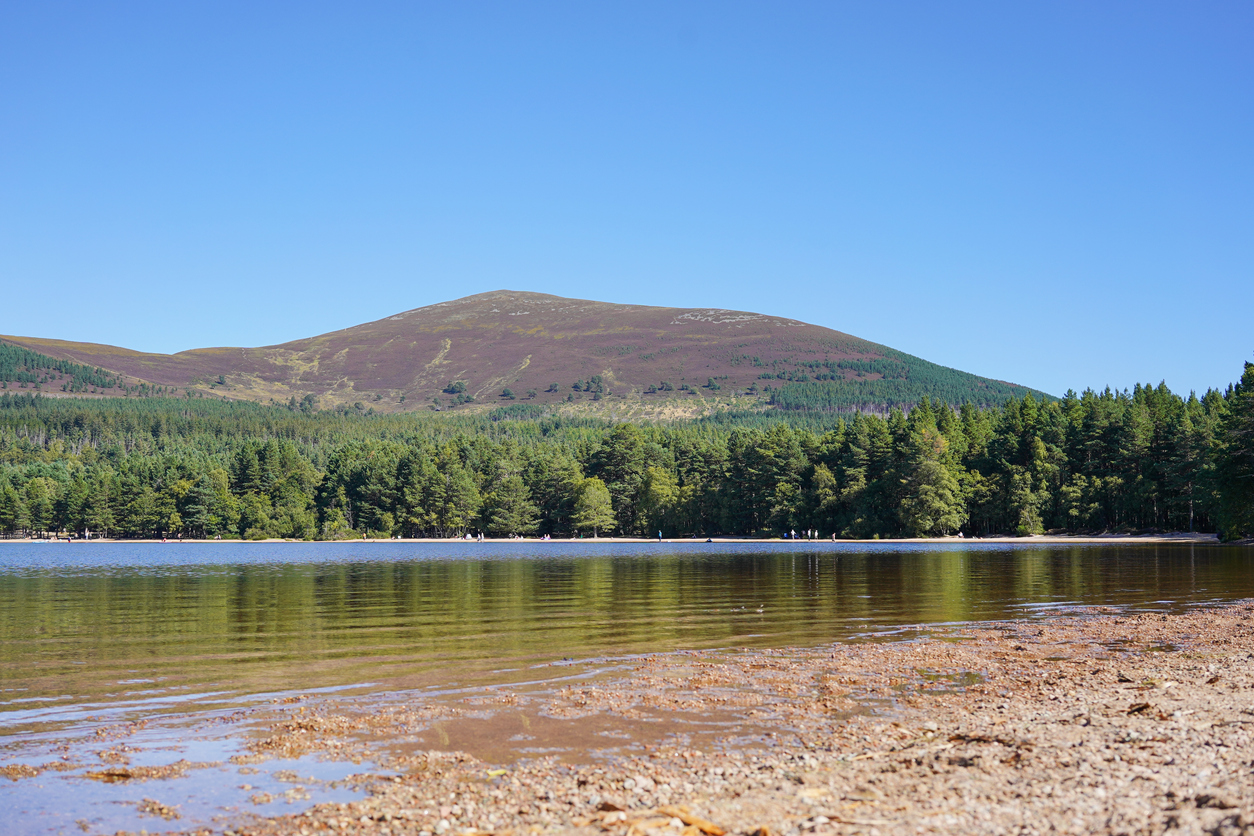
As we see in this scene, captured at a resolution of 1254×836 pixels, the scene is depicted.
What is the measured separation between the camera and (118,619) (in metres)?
38.2

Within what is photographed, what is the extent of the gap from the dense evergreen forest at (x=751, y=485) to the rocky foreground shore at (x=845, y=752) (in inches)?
3436

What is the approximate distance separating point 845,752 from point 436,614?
86.8 feet

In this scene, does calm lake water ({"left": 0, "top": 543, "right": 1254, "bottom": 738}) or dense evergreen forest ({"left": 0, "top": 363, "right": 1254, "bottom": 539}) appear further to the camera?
dense evergreen forest ({"left": 0, "top": 363, "right": 1254, "bottom": 539})

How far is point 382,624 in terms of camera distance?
36250 mm

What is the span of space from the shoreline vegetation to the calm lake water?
12.4 ft

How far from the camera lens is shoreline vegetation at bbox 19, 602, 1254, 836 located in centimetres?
1234

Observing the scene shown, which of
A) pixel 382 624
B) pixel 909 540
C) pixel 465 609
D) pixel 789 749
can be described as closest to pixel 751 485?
pixel 909 540

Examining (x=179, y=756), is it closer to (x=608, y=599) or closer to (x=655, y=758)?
(x=655, y=758)

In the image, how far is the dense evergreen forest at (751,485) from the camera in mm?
131875

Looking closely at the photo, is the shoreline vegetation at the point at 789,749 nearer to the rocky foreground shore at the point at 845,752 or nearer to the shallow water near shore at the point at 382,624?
the rocky foreground shore at the point at 845,752

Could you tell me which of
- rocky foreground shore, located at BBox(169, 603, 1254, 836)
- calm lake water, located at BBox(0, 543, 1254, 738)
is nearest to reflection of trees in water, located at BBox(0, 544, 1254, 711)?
calm lake water, located at BBox(0, 543, 1254, 738)

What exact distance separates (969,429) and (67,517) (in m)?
166

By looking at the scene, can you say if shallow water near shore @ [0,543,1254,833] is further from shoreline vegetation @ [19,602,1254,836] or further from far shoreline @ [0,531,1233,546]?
far shoreline @ [0,531,1233,546]

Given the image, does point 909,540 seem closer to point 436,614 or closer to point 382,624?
point 436,614
